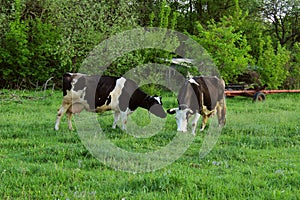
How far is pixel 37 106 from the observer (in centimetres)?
1477

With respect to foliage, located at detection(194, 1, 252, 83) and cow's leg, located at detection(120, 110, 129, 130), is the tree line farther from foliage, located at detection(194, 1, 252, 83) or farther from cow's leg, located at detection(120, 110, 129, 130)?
cow's leg, located at detection(120, 110, 129, 130)

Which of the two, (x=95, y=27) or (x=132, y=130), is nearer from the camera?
(x=132, y=130)

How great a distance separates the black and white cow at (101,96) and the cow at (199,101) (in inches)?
42.2

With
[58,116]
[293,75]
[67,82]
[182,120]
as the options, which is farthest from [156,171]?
[293,75]

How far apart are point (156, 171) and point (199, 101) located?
162 inches

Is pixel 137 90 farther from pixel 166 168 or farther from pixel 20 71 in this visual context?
pixel 20 71

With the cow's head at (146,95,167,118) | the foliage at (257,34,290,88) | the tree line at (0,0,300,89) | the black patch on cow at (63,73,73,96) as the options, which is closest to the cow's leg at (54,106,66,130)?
Answer: the black patch on cow at (63,73,73,96)

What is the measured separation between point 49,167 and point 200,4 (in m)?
26.7

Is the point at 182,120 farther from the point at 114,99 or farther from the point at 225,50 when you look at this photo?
the point at 225,50

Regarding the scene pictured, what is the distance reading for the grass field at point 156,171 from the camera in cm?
534

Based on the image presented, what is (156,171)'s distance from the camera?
6449mm

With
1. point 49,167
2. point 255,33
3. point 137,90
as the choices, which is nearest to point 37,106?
point 137,90

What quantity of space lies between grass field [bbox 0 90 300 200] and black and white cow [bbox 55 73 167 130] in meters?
0.53

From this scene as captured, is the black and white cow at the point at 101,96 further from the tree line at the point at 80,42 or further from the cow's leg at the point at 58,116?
the tree line at the point at 80,42
